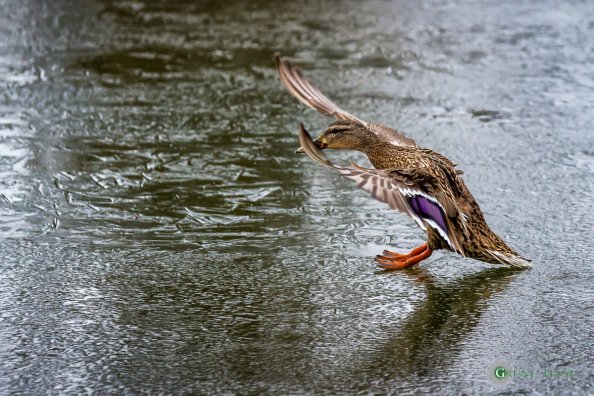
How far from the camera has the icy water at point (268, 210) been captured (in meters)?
3.24

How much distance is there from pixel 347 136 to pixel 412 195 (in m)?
0.81

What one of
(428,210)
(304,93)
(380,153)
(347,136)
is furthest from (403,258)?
(304,93)

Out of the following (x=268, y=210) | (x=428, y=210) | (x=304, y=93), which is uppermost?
(x=304, y=93)

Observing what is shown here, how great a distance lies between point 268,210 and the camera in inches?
187

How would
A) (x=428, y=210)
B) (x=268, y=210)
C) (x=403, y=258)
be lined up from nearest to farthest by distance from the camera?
1. (x=428, y=210)
2. (x=403, y=258)
3. (x=268, y=210)

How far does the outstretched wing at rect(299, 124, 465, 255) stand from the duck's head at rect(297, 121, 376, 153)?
0.64 meters

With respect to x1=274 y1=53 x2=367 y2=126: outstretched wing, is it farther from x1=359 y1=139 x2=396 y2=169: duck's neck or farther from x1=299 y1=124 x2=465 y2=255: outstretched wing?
x1=299 y1=124 x2=465 y2=255: outstretched wing

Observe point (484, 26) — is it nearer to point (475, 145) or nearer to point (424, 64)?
point (424, 64)

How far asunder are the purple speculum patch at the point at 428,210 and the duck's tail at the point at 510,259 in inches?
10.4

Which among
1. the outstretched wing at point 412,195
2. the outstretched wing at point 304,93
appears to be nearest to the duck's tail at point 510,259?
the outstretched wing at point 412,195

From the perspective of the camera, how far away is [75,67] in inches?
286

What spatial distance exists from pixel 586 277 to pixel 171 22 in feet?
18.3

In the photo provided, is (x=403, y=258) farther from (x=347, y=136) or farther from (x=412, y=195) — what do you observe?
(x=347, y=136)

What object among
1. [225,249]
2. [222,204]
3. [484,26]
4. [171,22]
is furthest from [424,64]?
[225,249]
